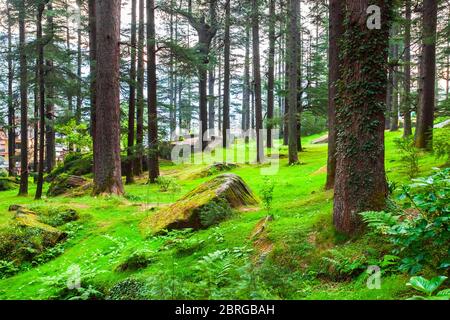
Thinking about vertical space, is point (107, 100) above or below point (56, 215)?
above

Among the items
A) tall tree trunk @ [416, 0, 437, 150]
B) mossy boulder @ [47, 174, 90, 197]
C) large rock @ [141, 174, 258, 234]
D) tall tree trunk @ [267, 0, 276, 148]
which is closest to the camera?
large rock @ [141, 174, 258, 234]

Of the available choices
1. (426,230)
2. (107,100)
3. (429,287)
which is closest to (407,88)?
(107,100)

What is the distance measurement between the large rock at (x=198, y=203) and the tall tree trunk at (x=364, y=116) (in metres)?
3.13

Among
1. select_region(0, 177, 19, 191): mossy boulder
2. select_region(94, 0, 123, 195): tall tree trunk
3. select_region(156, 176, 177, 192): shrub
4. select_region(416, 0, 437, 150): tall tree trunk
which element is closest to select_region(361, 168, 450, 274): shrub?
select_region(416, 0, 437, 150): tall tree trunk

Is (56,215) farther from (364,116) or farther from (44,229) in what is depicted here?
(364,116)

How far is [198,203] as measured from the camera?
23.7 feet

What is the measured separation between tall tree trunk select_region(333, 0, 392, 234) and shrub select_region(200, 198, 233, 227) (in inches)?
111

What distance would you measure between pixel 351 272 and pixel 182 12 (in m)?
15.7

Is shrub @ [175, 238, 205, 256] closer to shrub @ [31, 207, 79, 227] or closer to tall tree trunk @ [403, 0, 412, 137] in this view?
shrub @ [31, 207, 79, 227]

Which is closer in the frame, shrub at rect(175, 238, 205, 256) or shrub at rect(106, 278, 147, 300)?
shrub at rect(106, 278, 147, 300)

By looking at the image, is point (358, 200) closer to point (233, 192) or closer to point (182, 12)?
point (233, 192)

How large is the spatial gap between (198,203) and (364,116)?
381cm

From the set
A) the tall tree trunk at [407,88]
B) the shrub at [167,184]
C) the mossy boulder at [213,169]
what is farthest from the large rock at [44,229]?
the mossy boulder at [213,169]

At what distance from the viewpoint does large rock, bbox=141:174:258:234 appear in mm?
6922
